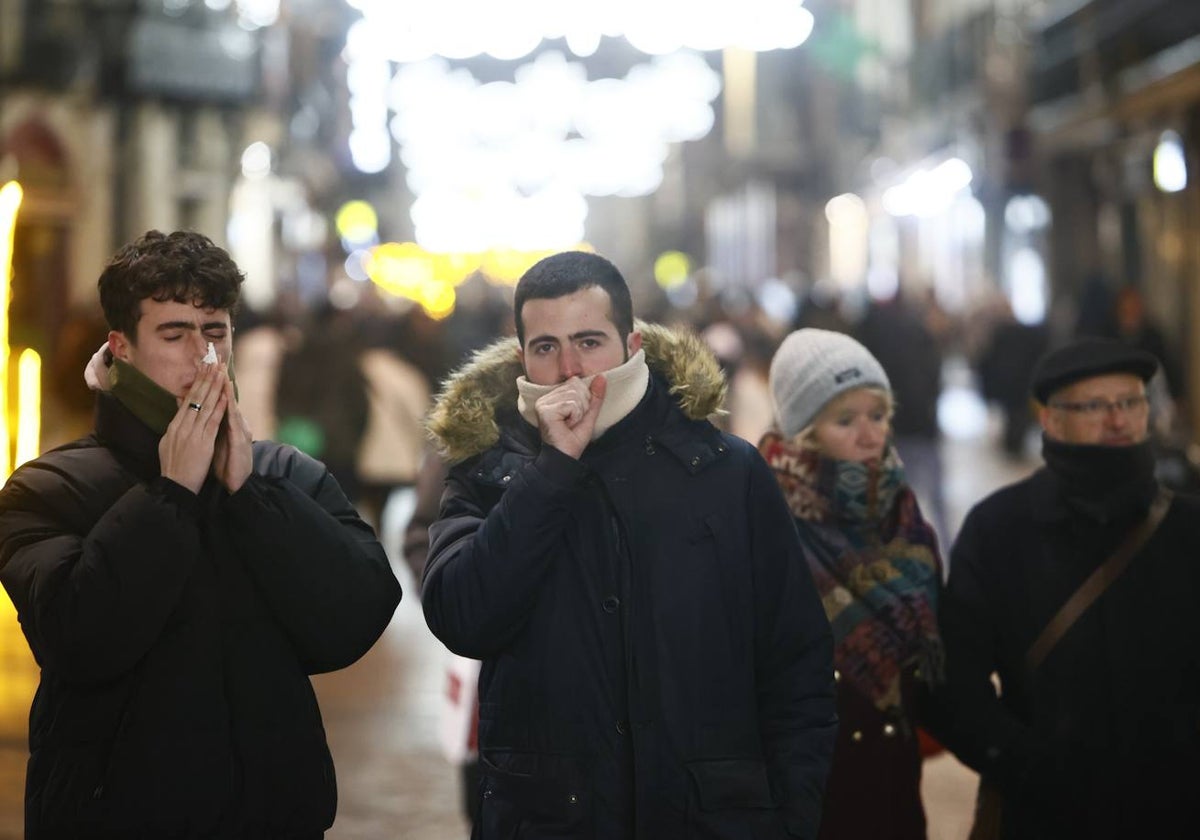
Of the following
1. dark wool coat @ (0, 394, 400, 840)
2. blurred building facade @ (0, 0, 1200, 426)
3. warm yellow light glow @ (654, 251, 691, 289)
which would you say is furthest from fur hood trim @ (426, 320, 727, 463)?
warm yellow light glow @ (654, 251, 691, 289)

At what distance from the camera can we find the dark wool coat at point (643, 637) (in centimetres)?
375

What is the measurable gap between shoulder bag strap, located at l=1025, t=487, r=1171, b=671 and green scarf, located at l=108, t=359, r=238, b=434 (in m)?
2.26

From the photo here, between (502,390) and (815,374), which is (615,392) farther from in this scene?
(815,374)

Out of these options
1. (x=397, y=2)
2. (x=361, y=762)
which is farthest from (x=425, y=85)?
(x=361, y=762)

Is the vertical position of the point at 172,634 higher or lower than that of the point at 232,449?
lower

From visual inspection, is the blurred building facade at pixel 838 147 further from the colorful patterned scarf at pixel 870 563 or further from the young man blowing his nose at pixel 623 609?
the young man blowing his nose at pixel 623 609

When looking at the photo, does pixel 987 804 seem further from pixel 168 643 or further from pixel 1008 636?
pixel 168 643

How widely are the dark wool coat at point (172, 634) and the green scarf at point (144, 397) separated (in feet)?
0.10

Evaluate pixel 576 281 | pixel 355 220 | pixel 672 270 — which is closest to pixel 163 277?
pixel 576 281

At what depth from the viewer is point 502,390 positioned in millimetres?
4227

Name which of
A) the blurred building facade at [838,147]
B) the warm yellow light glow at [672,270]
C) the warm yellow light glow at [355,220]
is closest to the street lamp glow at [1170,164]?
the blurred building facade at [838,147]

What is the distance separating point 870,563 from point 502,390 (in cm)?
115

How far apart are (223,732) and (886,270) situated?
44.1 metres

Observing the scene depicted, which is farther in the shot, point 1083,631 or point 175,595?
point 1083,631
